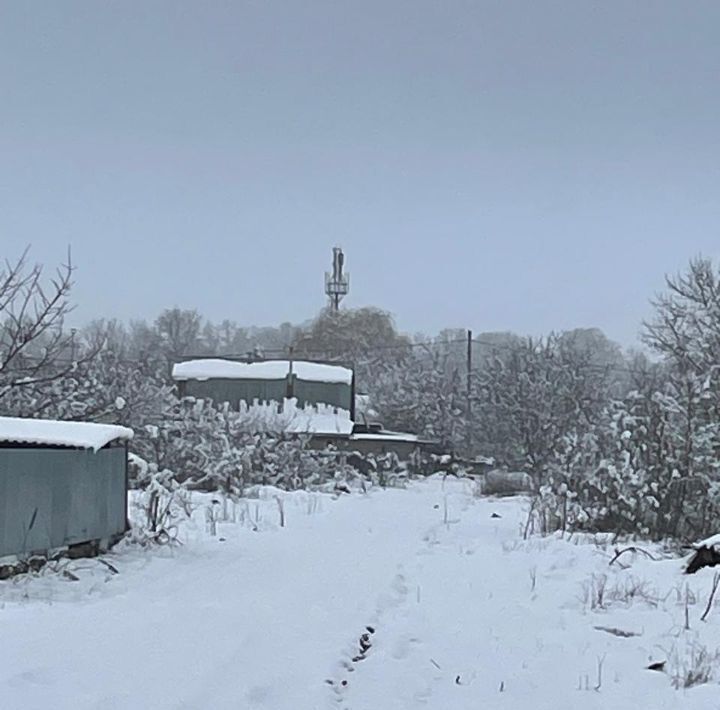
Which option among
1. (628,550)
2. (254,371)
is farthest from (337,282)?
(628,550)

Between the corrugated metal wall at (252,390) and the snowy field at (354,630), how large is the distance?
25924 mm

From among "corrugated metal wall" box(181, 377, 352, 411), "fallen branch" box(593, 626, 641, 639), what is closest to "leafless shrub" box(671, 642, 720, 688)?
"fallen branch" box(593, 626, 641, 639)

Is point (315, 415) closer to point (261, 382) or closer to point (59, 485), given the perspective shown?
point (261, 382)

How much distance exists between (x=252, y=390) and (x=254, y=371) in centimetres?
89

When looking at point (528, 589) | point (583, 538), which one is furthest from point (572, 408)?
point (528, 589)

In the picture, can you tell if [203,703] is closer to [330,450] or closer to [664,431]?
[664,431]

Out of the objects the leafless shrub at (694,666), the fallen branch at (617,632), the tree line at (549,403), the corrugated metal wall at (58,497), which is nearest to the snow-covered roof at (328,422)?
the tree line at (549,403)

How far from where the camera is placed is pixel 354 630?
7.32 m

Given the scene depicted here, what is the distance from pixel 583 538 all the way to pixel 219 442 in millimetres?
11561

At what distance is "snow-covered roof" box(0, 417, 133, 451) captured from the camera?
9258 mm

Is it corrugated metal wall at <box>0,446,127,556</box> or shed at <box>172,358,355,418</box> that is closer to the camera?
corrugated metal wall at <box>0,446,127,556</box>

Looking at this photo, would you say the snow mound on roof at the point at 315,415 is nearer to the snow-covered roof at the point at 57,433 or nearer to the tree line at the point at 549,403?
the tree line at the point at 549,403

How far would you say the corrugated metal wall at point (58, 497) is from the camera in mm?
8953

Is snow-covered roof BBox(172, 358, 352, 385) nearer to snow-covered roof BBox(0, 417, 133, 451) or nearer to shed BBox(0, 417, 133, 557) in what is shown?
shed BBox(0, 417, 133, 557)
